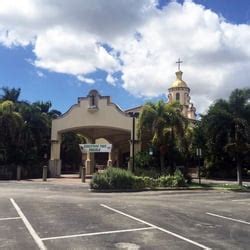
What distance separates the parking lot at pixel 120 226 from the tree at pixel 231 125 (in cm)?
1609

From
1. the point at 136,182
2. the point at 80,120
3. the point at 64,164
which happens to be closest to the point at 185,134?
the point at 136,182

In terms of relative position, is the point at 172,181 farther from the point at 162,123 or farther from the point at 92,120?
the point at 92,120

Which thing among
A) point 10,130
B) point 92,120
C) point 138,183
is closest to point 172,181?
point 138,183

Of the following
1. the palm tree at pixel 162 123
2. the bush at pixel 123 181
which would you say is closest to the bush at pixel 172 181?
the bush at pixel 123 181

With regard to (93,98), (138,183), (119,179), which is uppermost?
(93,98)

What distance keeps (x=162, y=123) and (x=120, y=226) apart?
23.9 meters

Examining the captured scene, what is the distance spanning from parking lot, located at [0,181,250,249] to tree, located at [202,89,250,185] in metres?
16.1

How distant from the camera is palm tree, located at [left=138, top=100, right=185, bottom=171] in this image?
37.0m

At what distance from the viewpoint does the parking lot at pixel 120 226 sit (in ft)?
35.7

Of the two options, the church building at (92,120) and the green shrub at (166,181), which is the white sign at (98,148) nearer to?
the church building at (92,120)

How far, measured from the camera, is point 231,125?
3631 centimetres

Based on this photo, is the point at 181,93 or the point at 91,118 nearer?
the point at 91,118

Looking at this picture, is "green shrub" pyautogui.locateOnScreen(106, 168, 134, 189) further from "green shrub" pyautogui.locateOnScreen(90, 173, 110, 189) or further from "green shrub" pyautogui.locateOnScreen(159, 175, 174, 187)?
"green shrub" pyautogui.locateOnScreen(159, 175, 174, 187)

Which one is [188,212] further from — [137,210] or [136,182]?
[136,182]
